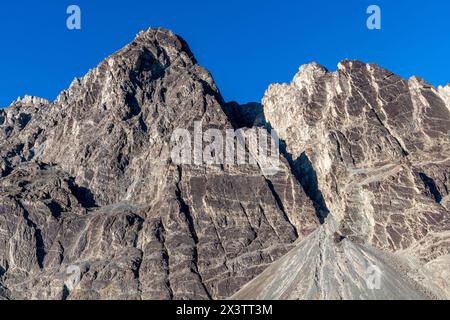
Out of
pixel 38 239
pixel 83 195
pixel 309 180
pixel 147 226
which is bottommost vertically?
pixel 38 239

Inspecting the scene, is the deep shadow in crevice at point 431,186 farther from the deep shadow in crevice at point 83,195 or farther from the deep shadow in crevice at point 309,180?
the deep shadow in crevice at point 83,195

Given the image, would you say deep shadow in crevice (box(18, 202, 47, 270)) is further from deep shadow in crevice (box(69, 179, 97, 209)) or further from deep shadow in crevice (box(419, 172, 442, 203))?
deep shadow in crevice (box(419, 172, 442, 203))

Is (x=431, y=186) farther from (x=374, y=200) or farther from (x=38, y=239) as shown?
(x=38, y=239)

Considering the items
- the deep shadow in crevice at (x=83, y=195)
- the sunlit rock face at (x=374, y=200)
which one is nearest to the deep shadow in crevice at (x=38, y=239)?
the deep shadow in crevice at (x=83, y=195)

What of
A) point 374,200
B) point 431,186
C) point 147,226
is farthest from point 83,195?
point 431,186

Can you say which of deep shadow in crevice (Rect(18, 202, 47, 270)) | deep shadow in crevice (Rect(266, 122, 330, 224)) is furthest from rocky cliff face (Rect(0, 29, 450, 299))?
deep shadow in crevice (Rect(266, 122, 330, 224))

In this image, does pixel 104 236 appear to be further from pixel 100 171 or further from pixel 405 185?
pixel 405 185
